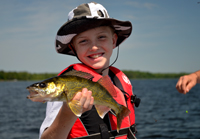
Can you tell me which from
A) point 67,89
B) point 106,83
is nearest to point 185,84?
point 106,83

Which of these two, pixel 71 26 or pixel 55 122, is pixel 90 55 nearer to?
pixel 71 26

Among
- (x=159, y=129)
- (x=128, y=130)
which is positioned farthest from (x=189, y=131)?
(x=128, y=130)

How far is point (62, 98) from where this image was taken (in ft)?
8.59

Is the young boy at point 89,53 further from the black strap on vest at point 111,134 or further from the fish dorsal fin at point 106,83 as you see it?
the fish dorsal fin at point 106,83

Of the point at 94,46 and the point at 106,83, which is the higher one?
the point at 94,46

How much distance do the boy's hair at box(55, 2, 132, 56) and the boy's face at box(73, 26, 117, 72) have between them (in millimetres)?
98

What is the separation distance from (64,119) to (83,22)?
161 cm

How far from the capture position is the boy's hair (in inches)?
140

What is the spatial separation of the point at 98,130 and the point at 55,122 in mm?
884

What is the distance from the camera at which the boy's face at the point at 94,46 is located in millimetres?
3631

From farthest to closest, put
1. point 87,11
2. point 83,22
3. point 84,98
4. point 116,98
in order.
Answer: point 87,11, point 116,98, point 83,22, point 84,98

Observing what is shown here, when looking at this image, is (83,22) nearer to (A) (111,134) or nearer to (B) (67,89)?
(B) (67,89)


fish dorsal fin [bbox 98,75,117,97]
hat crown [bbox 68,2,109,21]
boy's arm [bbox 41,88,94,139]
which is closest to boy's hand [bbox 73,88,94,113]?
boy's arm [bbox 41,88,94,139]

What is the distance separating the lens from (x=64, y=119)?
2883 mm
